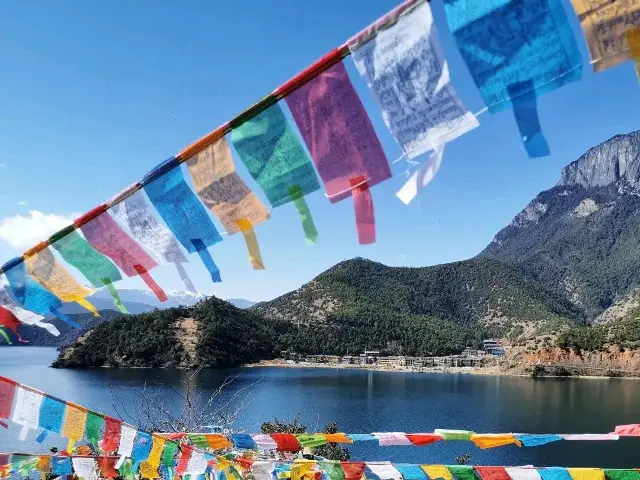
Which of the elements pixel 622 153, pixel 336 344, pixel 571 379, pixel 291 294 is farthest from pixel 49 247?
pixel 622 153

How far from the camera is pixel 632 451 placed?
89.5ft

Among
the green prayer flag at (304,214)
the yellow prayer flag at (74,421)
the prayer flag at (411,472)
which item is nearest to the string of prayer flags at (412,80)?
the green prayer flag at (304,214)

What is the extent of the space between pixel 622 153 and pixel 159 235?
666 feet

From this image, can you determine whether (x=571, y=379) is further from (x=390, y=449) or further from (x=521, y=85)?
(x=521, y=85)

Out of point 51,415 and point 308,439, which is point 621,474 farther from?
point 51,415

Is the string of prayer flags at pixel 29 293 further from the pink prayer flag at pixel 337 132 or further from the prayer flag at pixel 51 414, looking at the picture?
the pink prayer flag at pixel 337 132

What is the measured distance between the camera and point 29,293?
131 inches

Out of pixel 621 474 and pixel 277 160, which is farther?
pixel 621 474

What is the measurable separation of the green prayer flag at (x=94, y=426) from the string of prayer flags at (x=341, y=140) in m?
3.78

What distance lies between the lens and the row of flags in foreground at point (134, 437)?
4.40 metres

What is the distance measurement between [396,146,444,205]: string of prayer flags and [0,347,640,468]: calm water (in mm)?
23756

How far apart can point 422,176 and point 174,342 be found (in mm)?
82136

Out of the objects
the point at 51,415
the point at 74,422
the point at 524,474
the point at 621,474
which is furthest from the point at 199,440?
the point at 621,474

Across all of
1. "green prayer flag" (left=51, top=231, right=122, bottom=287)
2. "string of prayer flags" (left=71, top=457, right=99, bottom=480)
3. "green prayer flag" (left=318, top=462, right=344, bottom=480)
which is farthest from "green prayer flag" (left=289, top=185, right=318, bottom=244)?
"string of prayer flags" (left=71, top=457, right=99, bottom=480)
